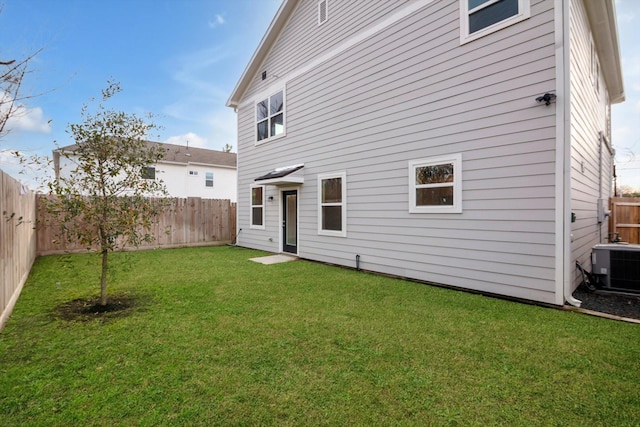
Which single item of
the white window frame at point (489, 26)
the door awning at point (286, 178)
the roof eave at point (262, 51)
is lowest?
the door awning at point (286, 178)

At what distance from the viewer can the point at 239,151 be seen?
11.0 m

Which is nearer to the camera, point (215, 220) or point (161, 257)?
point (161, 257)

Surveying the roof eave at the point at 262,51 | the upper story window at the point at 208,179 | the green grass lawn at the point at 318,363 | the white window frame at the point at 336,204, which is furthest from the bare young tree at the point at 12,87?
the upper story window at the point at 208,179

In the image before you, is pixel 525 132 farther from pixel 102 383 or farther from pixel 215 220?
pixel 215 220

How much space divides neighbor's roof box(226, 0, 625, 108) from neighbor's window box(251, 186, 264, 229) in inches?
145

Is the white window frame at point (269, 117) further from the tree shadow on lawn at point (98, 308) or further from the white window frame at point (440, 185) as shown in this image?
the tree shadow on lawn at point (98, 308)

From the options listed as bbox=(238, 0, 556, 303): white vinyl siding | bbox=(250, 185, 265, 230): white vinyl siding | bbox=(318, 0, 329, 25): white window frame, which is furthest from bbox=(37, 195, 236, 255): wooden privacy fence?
bbox=(318, 0, 329, 25): white window frame

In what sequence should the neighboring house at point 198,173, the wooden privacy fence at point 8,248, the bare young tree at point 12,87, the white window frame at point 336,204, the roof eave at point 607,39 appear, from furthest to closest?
the neighboring house at point 198,173, the white window frame at point 336,204, the roof eave at point 607,39, the bare young tree at point 12,87, the wooden privacy fence at point 8,248

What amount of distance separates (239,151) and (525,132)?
9044 mm

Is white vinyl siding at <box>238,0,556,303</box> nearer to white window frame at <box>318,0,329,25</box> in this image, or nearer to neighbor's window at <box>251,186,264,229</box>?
white window frame at <box>318,0,329,25</box>

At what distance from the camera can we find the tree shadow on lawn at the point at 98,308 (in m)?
3.79

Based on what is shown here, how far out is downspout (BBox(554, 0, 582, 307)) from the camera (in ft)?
13.1

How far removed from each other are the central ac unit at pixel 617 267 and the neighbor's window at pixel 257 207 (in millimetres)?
8233

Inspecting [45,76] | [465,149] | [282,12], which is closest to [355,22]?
[282,12]
